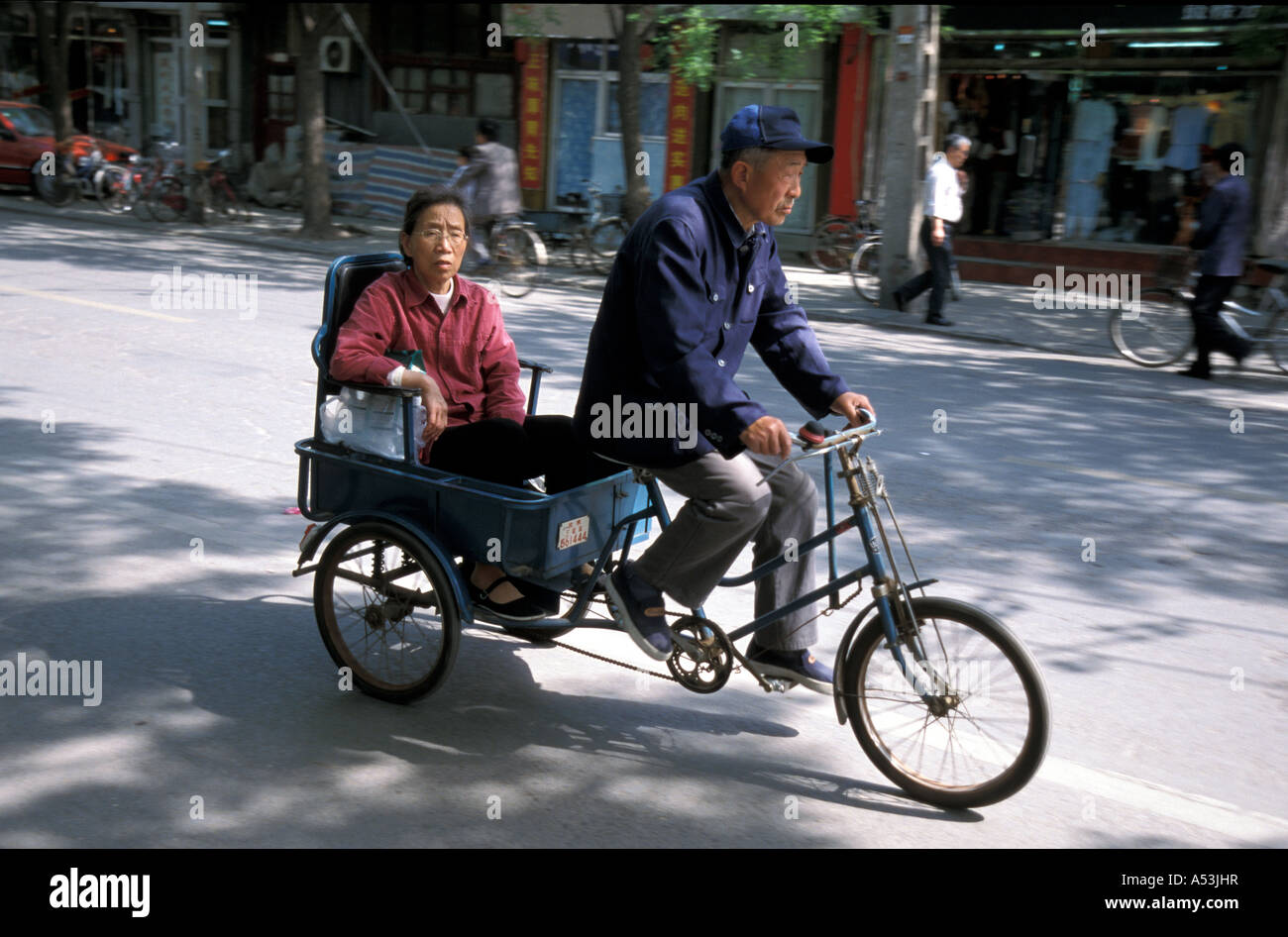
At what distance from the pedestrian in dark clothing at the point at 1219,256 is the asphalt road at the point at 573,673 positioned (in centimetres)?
232

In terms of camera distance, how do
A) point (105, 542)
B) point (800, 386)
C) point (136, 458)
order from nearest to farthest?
point (800, 386)
point (105, 542)
point (136, 458)

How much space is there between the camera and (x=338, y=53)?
84.1ft

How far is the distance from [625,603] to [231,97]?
27304mm

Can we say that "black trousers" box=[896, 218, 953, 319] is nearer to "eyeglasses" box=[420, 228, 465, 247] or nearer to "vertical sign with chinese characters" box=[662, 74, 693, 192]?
"vertical sign with chinese characters" box=[662, 74, 693, 192]

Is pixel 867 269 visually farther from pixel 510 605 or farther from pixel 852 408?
pixel 852 408

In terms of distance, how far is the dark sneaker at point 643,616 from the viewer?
151 inches

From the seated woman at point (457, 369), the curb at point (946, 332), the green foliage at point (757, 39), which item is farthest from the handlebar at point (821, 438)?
the green foliage at point (757, 39)

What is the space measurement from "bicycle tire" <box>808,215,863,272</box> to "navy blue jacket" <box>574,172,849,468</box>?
14.7m

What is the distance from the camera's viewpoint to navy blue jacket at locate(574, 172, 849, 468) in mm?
3539

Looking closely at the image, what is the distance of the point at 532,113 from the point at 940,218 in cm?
1208

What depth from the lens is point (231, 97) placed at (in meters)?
28.2

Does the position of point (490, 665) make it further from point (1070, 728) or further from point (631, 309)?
point (1070, 728)
